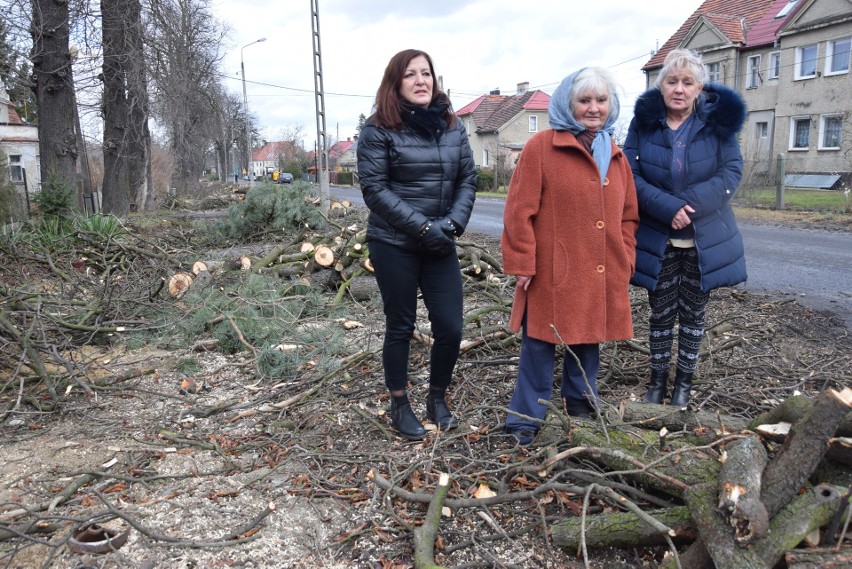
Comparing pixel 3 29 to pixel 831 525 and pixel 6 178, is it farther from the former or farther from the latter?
pixel 831 525

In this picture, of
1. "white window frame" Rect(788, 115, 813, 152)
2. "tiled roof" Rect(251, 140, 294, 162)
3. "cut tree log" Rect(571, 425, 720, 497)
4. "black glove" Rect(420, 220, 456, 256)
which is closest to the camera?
"cut tree log" Rect(571, 425, 720, 497)

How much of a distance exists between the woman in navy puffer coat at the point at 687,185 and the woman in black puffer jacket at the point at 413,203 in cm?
95

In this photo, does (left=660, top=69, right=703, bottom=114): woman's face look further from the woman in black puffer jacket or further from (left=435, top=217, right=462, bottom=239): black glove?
(left=435, top=217, right=462, bottom=239): black glove

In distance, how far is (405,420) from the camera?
11.0 ft

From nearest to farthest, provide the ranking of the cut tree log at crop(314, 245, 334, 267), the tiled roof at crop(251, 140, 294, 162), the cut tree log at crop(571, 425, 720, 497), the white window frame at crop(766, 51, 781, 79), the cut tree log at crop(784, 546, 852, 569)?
the cut tree log at crop(784, 546, 852, 569) → the cut tree log at crop(571, 425, 720, 497) → the cut tree log at crop(314, 245, 334, 267) → the white window frame at crop(766, 51, 781, 79) → the tiled roof at crop(251, 140, 294, 162)

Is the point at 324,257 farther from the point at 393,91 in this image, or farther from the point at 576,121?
the point at 576,121

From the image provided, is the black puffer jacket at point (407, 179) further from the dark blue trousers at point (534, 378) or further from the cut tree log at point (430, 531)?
the cut tree log at point (430, 531)

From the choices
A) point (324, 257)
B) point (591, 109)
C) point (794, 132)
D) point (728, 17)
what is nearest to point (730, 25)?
point (728, 17)

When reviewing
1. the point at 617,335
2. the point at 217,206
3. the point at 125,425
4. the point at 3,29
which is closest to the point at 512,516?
the point at 617,335

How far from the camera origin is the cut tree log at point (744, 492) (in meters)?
1.88

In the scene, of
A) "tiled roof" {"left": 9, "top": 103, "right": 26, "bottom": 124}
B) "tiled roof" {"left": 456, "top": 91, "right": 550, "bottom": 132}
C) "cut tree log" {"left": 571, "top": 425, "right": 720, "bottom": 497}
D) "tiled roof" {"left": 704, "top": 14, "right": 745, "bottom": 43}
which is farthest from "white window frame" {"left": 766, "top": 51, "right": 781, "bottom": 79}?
"tiled roof" {"left": 9, "top": 103, "right": 26, "bottom": 124}

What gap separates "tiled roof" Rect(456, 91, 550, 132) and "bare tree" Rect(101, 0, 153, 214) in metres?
31.9

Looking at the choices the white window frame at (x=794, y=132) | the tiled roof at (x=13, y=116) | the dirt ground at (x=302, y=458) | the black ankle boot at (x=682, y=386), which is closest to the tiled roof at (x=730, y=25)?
the white window frame at (x=794, y=132)

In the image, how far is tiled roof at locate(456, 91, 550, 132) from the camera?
46.9 meters
